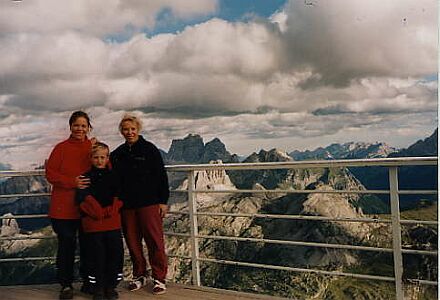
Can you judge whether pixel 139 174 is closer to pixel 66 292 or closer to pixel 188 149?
pixel 66 292

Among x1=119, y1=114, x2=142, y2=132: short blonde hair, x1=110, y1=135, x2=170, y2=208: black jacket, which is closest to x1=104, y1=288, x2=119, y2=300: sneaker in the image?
x1=110, y1=135, x2=170, y2=208: black jacket

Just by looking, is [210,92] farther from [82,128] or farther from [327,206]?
[82,128]

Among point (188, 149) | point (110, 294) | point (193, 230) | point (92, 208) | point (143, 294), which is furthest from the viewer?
point (188, 149)

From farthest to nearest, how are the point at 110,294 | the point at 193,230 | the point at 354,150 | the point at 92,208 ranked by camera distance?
1. the point at 354,150
2. the point at 193,230
3. the point at 110,294
4. the point at 92,208

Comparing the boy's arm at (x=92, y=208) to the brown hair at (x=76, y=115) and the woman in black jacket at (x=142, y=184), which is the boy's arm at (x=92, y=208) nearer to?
the woman in black jacket at (x=142, y=184)

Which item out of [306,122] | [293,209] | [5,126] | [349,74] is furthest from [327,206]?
[5,126]

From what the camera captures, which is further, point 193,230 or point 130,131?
point 193,230

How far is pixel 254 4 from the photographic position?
8606 cm

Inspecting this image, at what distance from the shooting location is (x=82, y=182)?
102 inches

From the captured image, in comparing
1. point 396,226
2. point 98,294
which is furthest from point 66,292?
point 396,226

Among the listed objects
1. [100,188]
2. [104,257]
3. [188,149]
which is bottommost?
[104,257]

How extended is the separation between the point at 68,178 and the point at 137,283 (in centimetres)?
84

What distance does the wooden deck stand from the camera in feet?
8.98

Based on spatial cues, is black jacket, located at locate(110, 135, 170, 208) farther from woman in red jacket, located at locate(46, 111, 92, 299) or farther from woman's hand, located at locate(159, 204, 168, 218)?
woman in red jacket, located at locate(46, 111, 92, 299)
